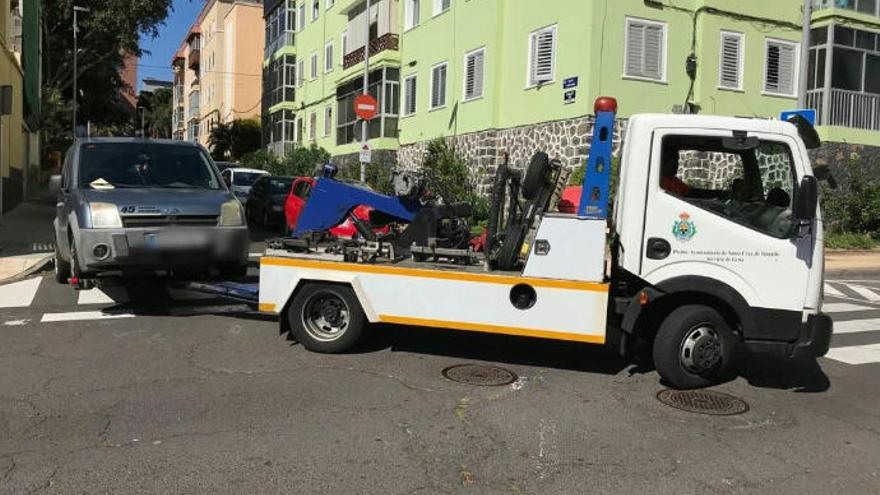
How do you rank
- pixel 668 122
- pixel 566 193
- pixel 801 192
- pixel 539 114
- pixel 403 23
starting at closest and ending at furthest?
pixel 801 192 → pixel 668 122 → pixel 566 193 → pixel 539 114 → pixel 403 23

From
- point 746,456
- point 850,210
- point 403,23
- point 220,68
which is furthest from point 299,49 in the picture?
point 746,456

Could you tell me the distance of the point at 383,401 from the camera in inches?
229

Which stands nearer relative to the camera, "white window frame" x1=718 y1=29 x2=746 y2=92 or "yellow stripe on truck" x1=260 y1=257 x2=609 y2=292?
"yellow stripe on truck" x1=260 y1=257 x2=609 y2=292

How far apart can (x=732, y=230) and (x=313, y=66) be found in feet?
125

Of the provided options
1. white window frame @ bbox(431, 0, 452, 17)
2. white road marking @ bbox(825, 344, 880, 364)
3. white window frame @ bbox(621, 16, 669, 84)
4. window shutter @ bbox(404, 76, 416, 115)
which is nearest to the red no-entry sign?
white window frame @ bbox(431, 0, 452, 17)

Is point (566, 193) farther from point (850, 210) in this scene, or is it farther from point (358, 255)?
point (850, 210)

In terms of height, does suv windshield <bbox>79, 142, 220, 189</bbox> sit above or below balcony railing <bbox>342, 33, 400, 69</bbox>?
below

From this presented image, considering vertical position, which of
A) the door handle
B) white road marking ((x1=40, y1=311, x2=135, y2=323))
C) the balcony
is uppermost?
the balcony

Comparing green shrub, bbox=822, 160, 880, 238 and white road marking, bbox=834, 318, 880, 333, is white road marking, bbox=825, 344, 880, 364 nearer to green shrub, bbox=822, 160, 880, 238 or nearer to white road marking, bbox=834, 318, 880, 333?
white road marking, bbox=834, 318, 880, 333

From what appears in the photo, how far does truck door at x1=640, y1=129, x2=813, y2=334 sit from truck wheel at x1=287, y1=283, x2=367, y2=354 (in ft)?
8.53

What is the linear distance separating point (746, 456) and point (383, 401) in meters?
2.57

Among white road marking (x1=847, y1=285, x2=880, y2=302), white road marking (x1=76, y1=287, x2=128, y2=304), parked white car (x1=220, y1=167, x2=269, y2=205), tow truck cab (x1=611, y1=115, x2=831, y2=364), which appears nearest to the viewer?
tow truck cab (x1=611, y1=115, x2=831, y2=364)

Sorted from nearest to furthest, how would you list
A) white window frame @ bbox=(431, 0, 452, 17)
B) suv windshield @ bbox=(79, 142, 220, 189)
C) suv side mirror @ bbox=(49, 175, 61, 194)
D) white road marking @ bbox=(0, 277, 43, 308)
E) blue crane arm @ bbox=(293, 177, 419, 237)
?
1. blue crane arm @ bbox=(293, 177, 419, 237)
2. suv windshield @ bbox=(79, 142, 220, 189)
3. white road marking @ bbox=(0, 277, 43, 308)
4. suv side mirror @ bbox=(49, 175, 61, 194)
5. white window frame @ bbox=(431, 0, 452, 17)

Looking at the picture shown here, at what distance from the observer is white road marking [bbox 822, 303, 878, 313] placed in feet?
36.3
